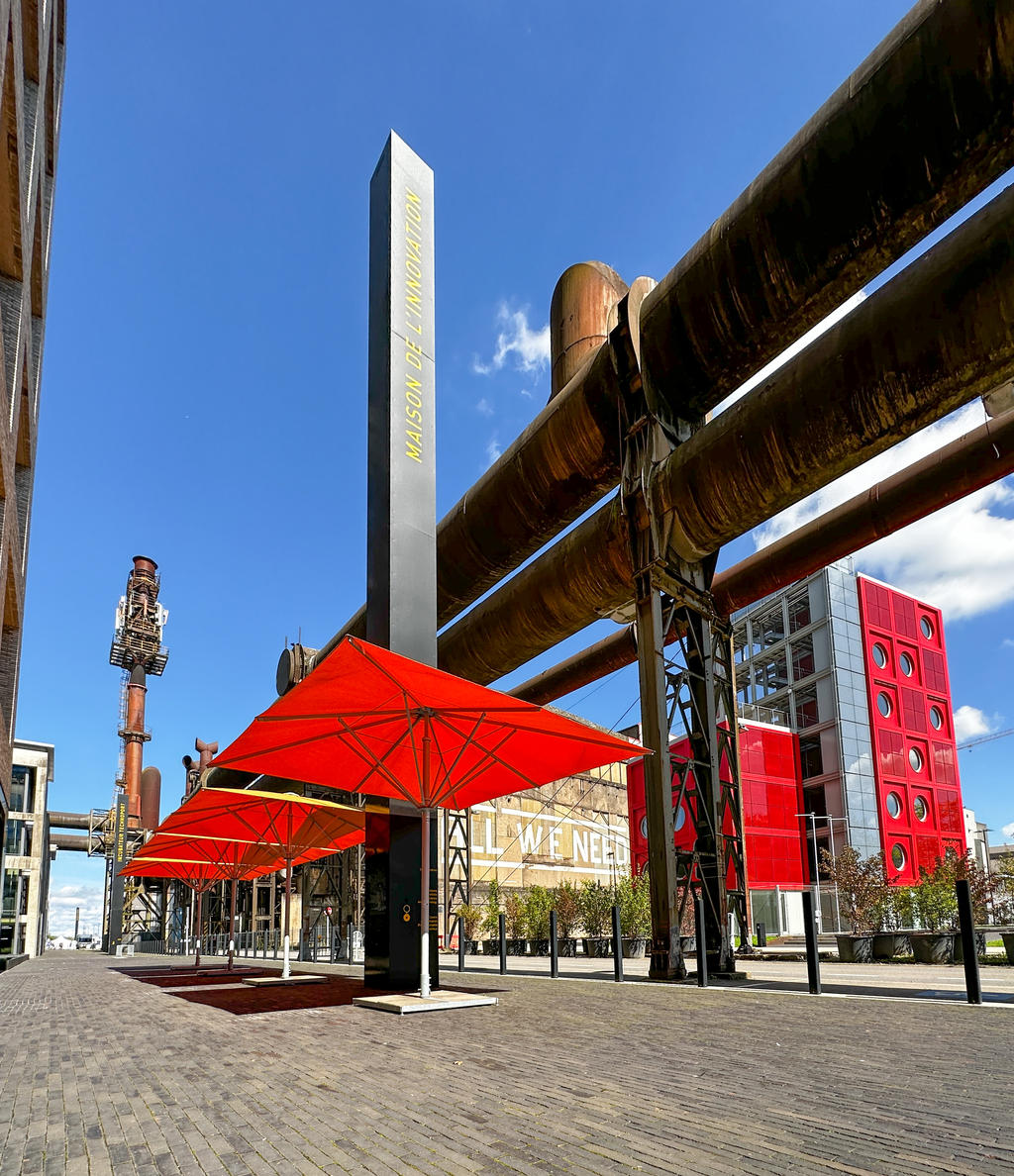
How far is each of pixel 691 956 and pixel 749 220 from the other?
449 inches

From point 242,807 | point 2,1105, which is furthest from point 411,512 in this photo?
point 2,1105

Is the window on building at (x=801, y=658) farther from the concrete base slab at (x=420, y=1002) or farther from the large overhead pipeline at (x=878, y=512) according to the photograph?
the concrete base slab at (x=420, y=1002)

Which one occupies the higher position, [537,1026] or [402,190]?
[402,190]

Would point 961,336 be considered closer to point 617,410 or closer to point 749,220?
point 749,220

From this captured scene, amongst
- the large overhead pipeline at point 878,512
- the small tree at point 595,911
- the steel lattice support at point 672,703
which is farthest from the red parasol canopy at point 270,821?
the small tree at point 595,911

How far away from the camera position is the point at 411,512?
1266 cm

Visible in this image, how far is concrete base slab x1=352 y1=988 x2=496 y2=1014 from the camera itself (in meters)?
8.46

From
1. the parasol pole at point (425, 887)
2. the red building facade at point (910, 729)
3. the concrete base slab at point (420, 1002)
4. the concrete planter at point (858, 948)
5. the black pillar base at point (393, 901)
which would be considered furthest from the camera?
the red building facade at point (910, 729)

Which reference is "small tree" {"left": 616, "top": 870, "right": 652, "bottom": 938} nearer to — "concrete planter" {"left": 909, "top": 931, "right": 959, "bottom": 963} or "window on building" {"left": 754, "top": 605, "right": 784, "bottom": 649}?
"concrete planter" {"left": 909, "top": 931, "right": 959, "bottom": 963}

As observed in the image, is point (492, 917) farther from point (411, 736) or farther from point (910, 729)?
point (910, 729)

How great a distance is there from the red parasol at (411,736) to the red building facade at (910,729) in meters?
43.7

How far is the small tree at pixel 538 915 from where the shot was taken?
31.3 meters

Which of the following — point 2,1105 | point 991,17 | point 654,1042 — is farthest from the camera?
point 991,17

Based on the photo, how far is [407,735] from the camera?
9945 mm
